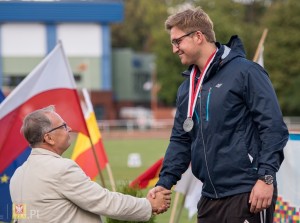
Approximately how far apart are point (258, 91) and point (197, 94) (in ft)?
1.28

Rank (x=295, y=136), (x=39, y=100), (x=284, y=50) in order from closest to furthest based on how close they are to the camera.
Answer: (x=295, y=136) → (x=39, y=100) → (x=284, y=50)

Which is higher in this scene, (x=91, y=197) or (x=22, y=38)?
(x=91, y=197)

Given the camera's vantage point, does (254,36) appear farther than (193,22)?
Yes

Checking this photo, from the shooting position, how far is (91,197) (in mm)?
4492

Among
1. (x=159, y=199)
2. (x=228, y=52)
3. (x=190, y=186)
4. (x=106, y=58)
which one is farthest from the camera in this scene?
(x=106, y=58)

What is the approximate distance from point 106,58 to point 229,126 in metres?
52.8

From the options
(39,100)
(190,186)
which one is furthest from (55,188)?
(39,100)

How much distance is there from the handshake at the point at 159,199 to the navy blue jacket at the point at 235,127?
334mm

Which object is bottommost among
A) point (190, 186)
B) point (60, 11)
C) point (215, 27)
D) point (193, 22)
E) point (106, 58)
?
point (106, 58)

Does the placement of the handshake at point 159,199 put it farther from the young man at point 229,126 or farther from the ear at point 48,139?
the ear at point 48,139

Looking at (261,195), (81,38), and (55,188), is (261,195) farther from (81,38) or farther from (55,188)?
(81,38)

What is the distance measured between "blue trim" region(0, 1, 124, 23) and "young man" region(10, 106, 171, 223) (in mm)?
51133

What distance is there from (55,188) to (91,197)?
0.21m

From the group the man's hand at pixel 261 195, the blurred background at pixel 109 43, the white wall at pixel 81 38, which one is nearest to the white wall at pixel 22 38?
the blurred background at pixel 109 43
